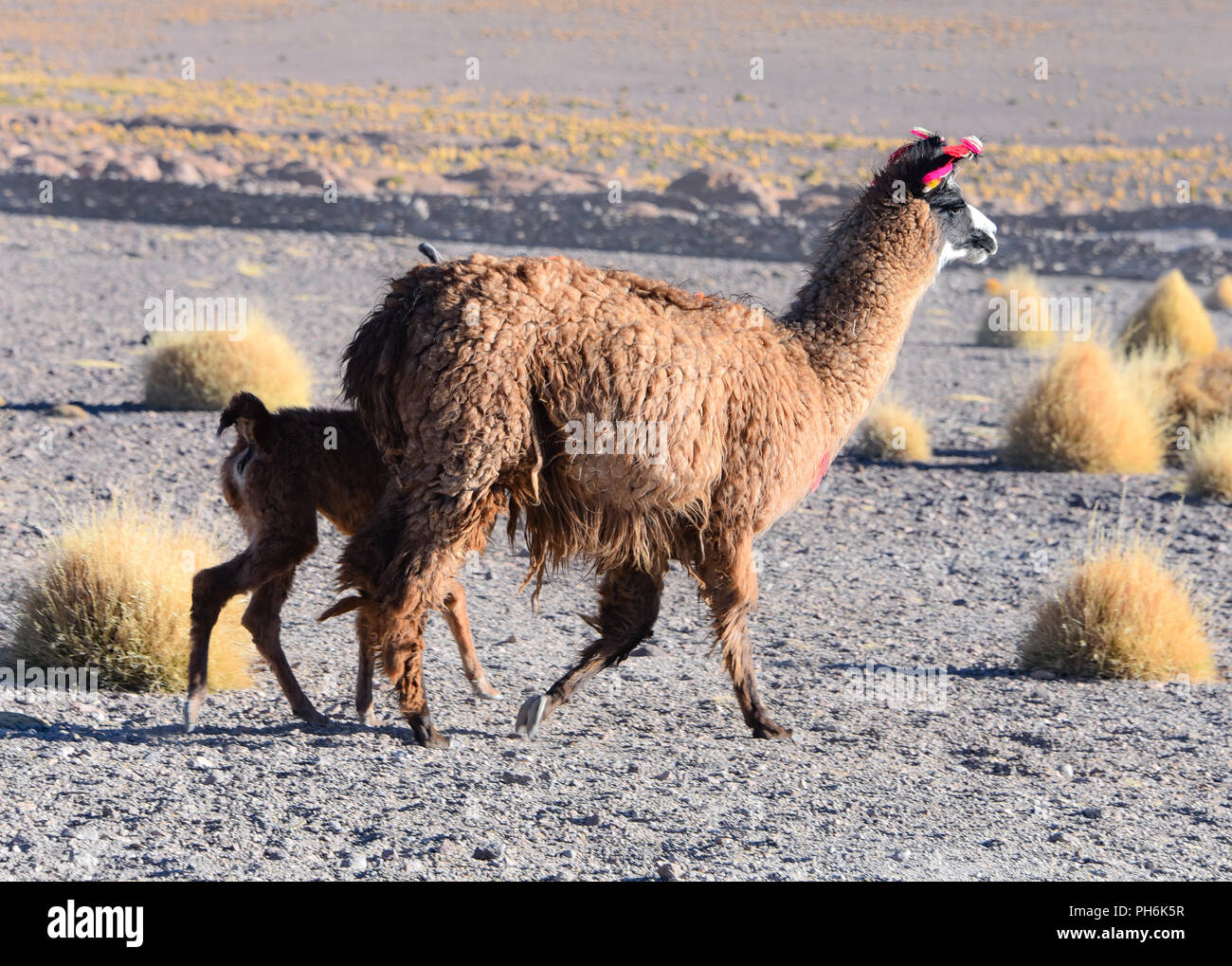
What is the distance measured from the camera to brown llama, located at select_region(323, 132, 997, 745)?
4.96 meters

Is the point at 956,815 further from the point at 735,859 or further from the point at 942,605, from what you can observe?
the point at 942,605

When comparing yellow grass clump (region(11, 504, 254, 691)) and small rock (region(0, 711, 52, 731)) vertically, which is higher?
yellow grass clump (region(11, 504, 254, 691))

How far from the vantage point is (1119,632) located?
6.96 meters

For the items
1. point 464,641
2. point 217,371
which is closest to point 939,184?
point 464,641

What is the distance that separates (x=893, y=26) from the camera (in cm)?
7550

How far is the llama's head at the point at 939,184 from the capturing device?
573 centimetres

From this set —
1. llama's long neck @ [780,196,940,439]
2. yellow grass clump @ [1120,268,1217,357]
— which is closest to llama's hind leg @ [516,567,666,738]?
llama's long neck @ [780,196,940,439]

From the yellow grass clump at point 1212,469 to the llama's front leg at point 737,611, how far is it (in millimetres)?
6311

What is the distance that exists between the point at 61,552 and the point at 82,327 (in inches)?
377

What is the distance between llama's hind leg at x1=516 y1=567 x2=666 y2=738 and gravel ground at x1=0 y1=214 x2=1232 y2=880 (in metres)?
0.22

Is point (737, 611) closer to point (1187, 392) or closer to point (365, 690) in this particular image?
point (365, 690)

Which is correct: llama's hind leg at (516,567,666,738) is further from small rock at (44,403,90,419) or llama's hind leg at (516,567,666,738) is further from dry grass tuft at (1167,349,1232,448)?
dry grass tuft at (1167,349,1232,448)

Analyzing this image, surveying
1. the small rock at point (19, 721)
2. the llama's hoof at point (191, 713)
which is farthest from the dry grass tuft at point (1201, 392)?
the small rock at point (19, 721)

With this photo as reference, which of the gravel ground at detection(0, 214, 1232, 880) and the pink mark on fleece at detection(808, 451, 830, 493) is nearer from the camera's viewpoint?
the gravel ground at detection(0, 214, 1232, 880)
